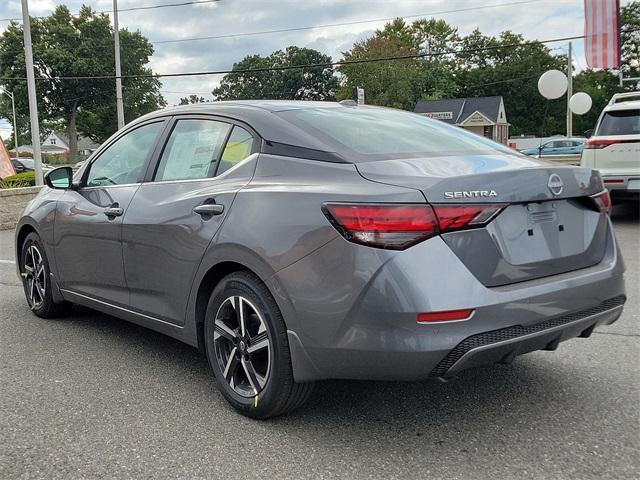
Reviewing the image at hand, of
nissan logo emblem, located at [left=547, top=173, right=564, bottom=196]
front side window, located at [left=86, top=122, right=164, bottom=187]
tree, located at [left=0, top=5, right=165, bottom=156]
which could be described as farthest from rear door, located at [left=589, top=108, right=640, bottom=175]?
tree, located at [left=0, top=5, right=165, bottom=156]

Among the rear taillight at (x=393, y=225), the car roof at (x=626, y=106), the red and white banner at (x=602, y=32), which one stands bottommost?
the rear taillight at (x=393, y=225)

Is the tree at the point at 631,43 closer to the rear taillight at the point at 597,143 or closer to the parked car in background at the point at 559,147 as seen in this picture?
the parked car in background at the point at 559,147

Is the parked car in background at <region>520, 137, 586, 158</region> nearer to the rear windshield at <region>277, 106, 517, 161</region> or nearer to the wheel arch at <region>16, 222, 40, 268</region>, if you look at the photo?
the wheel arch at <region>16, 222, 40, 268</region>

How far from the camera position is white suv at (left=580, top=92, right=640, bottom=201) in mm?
9414

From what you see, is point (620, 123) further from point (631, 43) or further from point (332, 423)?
point (631, 43)

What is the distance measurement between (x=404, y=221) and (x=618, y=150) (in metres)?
8.32

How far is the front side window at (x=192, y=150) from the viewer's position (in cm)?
347

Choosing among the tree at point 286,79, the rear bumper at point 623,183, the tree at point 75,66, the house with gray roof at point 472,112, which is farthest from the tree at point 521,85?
the rear bumper at point 623,183

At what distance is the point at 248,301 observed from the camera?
2.98 meters

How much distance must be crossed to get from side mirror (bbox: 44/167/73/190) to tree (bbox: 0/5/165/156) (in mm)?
61438

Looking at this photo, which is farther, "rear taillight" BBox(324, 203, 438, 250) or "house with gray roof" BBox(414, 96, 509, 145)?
"house with gray roof" BBox(414, 96, 509, 145)

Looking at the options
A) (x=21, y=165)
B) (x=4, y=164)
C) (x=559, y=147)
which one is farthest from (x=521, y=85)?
(x=4, y=164)

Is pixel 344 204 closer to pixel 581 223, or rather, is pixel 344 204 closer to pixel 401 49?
pixel 581 223

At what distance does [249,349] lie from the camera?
3043 mm
